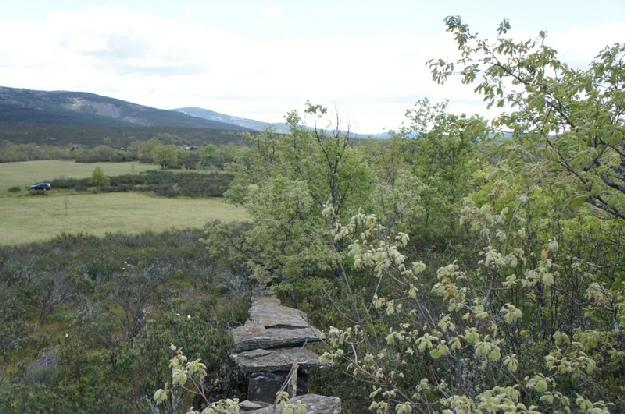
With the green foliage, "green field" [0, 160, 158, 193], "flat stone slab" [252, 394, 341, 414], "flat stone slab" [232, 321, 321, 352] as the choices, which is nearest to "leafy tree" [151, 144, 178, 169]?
"green field" [0, 160, 158, 193]

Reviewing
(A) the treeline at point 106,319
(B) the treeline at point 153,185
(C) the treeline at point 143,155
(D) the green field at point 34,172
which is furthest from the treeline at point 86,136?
(A) the treeline at point 106,319

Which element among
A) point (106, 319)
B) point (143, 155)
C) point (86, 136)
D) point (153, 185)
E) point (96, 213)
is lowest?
point (96, 213)

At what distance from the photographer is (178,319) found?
10.9 metres

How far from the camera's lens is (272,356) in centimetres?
929

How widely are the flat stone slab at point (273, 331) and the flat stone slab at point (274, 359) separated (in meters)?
0.16

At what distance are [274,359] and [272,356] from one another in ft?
0.49

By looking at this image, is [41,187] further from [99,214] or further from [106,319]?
[106,319]

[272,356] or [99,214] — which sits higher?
[272,356]

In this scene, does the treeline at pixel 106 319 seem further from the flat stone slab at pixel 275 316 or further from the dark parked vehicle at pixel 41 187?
the dark parked vehicle at pixel 41 187

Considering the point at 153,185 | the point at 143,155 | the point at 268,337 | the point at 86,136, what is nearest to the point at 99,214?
the point at 153,185

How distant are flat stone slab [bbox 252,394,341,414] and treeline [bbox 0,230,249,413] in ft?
5.98

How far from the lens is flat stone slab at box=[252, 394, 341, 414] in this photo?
716cm

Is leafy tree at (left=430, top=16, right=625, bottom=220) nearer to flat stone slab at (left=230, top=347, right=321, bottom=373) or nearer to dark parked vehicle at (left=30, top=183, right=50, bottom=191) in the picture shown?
flat stone slab at (left=230, top=347, right=321, bottom=373)

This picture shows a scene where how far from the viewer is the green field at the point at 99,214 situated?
25516mm
